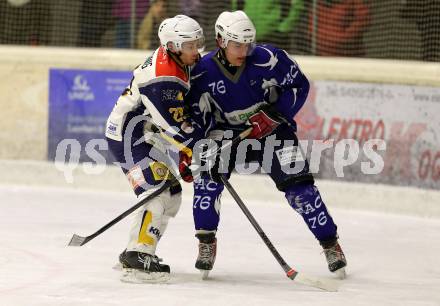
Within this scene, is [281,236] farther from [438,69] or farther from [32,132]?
[32,132]

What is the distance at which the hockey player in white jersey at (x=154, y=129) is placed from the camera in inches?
190

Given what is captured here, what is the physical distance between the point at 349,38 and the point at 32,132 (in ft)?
8.73

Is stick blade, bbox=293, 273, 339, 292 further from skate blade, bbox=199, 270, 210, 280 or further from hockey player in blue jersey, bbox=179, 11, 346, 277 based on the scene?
skate blade, bbox=199, 270, 210, 280

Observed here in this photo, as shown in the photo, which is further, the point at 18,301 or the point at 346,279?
the point at 346,279

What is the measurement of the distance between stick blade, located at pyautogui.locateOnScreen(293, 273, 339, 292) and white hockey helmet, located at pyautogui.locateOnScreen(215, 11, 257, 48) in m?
1.12

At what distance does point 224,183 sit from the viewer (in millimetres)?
5078

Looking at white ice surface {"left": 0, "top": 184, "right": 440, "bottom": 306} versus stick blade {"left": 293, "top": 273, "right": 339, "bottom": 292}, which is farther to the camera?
stick blade {"left": 293, "top": 273, "right": 339, "bottom": 292}

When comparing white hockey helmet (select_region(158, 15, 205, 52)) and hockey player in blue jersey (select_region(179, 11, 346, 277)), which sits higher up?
white hockey helmet (select_region(158, 15, 205, 52))

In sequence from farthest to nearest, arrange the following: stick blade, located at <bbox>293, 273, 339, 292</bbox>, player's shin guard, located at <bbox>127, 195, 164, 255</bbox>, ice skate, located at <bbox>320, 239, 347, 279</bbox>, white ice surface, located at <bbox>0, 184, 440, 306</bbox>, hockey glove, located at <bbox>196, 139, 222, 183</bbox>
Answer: ice skate, located at <bbox>320, 239, 347, 279</bbox> < hockey glove, located at <bbox>196, 139, 222, 183</bbox> < player's shin guard, located at <bbox>127, 195, 164, 255</bbox> < stick blade, located at <bbox>293, 273, 339, 292</bbox> < white ice surface, located at <bbox>0, 184, 440, 306</bbox>

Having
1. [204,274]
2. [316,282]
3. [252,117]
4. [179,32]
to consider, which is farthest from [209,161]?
[316,282]

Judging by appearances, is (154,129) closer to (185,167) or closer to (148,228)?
(185,167)

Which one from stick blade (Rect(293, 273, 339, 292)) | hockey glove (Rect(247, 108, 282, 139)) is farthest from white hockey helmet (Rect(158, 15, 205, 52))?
stick blade (Rect(293, 273, 339, 292))

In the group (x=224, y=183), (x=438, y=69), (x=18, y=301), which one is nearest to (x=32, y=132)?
(x=438, y=69)

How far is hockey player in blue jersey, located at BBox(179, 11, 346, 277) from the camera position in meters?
5.09
